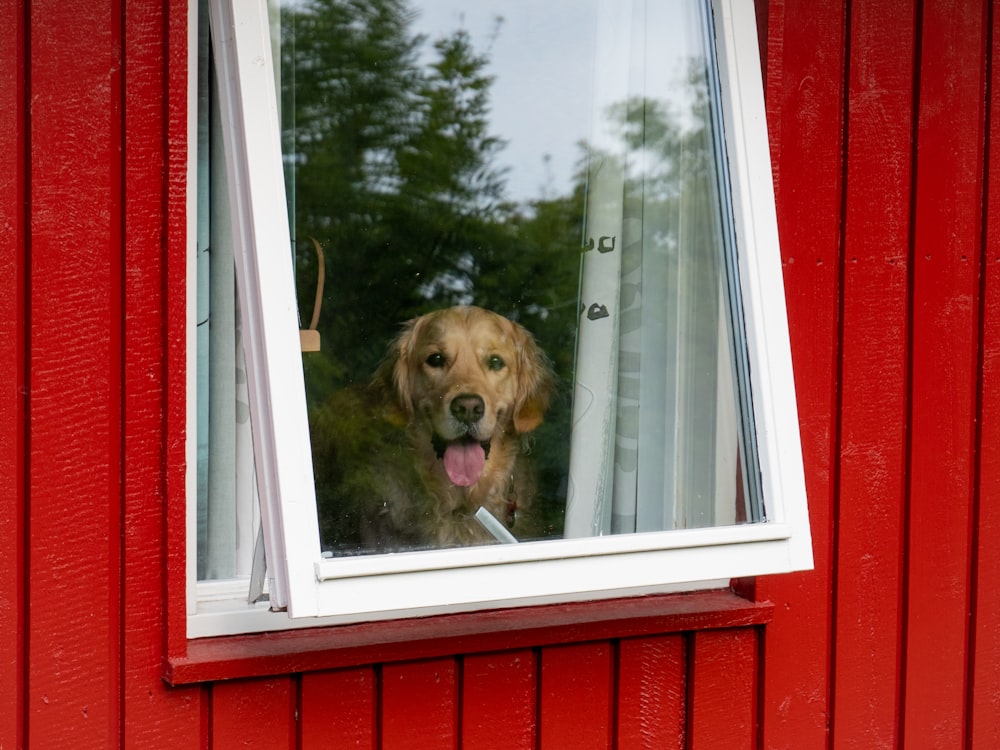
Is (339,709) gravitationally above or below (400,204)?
below

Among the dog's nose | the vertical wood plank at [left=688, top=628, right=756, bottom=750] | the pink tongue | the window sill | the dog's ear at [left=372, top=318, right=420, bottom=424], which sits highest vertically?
the dog's ear at [left=372, top=318, right=420, bottom=424]

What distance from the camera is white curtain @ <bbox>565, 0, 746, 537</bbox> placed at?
79.4 inches

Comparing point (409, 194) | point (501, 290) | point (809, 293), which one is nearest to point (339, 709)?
point (501, 290)

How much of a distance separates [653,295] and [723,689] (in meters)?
0.84

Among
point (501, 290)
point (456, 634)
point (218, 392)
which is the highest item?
point (501, 290)

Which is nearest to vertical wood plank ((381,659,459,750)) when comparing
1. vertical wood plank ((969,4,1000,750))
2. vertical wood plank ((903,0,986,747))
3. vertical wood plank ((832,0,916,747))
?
vertical wood plank ((832,0,916,747))

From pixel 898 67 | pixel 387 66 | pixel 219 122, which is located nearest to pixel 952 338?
pixel 898 67

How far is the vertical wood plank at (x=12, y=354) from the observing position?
5.23 ft

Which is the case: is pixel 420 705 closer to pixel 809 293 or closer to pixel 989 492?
pixel 809 293

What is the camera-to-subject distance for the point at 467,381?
1.99 meters

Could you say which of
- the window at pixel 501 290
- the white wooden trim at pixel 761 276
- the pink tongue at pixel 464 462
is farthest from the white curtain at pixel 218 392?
the white wooden trim at pixel 761 276

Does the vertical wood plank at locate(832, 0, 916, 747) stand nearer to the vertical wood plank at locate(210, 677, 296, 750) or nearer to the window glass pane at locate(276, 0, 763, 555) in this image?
the window glass pane at locate(276, 0, 763, 555)

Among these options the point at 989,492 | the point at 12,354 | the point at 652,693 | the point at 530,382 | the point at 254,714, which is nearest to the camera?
the point at 12,354

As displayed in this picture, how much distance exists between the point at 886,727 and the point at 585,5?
171cm
